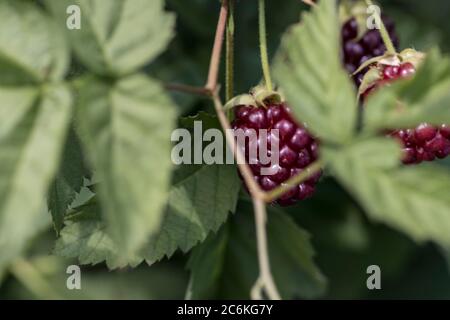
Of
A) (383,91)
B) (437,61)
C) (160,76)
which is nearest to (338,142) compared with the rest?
(383,91)

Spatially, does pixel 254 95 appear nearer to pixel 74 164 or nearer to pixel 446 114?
pixel 74 164

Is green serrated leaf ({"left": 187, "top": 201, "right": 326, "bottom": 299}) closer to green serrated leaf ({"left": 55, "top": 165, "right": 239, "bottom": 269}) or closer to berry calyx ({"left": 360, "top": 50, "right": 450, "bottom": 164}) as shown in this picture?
green serrated leaf ({"left": 55, "top": 165, "right": 239, "bottom": 269})

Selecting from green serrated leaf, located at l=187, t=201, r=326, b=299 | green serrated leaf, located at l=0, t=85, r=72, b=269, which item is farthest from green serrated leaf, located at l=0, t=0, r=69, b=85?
green serrated leaf, located at l=187, t=201, r=326, b=299

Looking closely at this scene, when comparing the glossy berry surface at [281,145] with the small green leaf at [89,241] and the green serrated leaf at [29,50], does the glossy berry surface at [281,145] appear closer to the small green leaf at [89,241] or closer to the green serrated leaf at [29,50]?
the small green leaf at [89,241]

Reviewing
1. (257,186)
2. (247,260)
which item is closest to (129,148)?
(257,186)

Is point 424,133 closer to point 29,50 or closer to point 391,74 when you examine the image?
point 391,74
